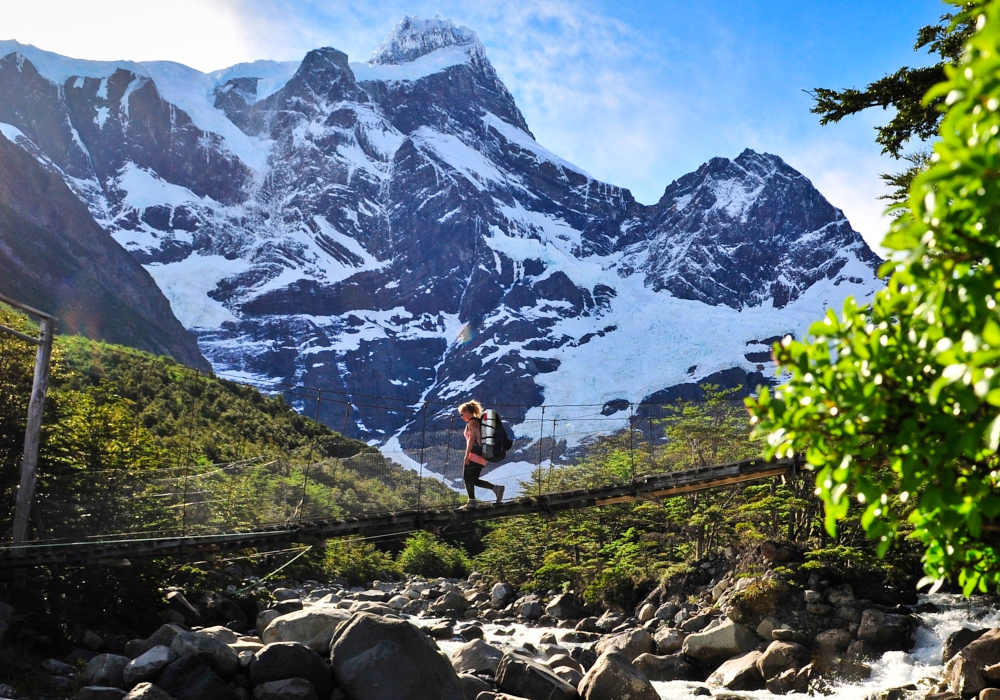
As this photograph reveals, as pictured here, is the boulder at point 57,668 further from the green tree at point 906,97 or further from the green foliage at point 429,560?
the green foliage at point 429,560

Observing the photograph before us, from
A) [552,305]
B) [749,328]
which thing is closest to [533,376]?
[552,305]

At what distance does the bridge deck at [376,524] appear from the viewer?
34.2ft

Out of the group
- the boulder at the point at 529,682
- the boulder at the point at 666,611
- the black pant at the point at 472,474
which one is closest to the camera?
the boulder at the point at 529,682

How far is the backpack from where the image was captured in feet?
31.9

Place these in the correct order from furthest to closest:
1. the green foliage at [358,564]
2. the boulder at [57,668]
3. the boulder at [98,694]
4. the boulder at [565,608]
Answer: the green foliage at [358,564], the boulder at [565,608], the boulder at [57,668], the boulder at [98,694]

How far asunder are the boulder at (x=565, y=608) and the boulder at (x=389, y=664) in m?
13.2

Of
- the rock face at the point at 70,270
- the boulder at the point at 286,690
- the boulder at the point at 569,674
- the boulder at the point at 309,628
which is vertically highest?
the rock face at the point at 70,270

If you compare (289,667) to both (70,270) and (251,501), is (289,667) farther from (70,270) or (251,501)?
(70,270)

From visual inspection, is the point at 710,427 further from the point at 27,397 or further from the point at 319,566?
the point at 319,566

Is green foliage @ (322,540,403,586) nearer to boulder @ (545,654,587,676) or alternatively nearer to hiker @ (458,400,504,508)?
boulder @ (545,654,587,676)

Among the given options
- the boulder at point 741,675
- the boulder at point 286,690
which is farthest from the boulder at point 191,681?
the boulder at point 741,675

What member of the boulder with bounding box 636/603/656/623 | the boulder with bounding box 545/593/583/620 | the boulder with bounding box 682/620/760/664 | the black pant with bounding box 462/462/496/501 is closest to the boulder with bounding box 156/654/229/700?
the black pant with bounding box 462/462/496/501

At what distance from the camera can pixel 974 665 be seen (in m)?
9.76

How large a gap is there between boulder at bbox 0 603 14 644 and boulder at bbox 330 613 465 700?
3898 mm
